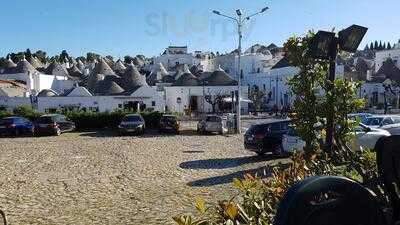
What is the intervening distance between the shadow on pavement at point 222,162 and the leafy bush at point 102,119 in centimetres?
2429

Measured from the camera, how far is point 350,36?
812 cm

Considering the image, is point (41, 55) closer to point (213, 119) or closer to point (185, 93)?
point (185, 93)

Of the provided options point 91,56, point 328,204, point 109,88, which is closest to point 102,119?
point 109,88

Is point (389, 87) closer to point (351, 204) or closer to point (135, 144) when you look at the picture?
point (135, 144)

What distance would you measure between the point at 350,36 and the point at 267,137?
1503 cm

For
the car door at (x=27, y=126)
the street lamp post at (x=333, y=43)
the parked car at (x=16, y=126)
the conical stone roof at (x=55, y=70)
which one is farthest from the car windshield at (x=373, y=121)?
the conical stone roof at (x=55, y=70)

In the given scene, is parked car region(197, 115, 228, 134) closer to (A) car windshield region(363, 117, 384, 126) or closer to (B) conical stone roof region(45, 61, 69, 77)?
(A) car windshield region(363, 117, 384, 126)

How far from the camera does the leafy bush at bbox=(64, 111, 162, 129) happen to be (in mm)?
46344

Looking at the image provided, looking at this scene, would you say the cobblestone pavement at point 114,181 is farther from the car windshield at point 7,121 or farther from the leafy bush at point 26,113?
the leafy bush at point 26,113

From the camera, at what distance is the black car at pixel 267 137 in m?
22.9

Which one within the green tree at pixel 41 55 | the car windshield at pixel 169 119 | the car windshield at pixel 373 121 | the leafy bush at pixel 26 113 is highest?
the green tree at pixel 41 55

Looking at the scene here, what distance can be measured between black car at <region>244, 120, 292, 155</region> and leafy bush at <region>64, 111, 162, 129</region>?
23.9 meters

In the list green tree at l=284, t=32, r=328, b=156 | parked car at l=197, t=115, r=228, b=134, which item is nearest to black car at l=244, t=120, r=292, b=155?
green tree at l=284, t=32, r=328, b=156

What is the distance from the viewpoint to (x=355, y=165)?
6.53 meters
